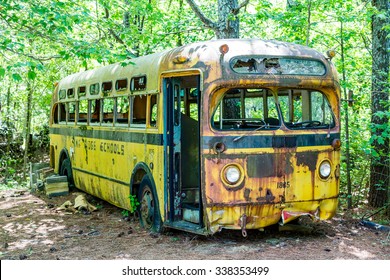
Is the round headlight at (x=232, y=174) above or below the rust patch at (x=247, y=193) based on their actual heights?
above

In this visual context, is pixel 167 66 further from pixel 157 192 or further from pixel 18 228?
pixel 18 228

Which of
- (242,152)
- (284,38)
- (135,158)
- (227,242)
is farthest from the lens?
(284,38)

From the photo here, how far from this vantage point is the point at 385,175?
9.88 meters

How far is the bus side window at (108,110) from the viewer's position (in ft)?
33.8

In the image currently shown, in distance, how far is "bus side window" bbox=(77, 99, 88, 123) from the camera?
1194 cm

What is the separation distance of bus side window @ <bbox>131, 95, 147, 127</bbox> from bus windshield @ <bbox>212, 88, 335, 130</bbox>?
1.53 meters

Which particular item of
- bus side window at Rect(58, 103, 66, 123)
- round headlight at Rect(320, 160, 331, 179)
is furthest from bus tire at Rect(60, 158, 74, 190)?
round headlight at Rect(320, 160, 331, 179)

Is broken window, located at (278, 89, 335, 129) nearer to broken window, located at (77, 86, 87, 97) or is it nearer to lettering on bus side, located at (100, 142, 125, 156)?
lettering on bus side, located at (100, 142, 125, 156)

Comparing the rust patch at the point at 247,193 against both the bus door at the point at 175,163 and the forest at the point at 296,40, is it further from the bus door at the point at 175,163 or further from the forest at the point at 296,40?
the forest at the point at 296,40

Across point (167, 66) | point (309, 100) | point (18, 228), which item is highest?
point (167, 66)

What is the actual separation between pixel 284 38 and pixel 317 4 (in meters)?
1.89

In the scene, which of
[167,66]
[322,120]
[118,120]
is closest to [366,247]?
[322,120]

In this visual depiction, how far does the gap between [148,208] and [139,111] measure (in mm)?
1605

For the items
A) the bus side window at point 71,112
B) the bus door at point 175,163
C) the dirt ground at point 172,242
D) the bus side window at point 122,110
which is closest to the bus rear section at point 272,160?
the dirt ground at point 172,242
